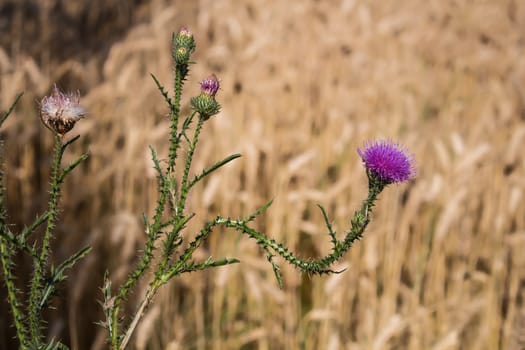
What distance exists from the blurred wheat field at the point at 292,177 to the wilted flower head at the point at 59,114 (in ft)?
3.65

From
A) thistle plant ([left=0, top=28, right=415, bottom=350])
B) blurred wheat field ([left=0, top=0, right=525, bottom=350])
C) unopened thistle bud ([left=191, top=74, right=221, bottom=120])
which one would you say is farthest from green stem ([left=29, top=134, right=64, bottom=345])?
blurred wheat field ([left=0, top=0, right=525, bottom=350])

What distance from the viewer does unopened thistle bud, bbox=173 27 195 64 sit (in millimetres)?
547

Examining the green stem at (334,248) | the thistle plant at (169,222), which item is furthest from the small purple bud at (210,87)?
the green stem at (334,248)

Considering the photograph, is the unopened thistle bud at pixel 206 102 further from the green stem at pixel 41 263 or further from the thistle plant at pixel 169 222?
the green stem at pixel 41 263

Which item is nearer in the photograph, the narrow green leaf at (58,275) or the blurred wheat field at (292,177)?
the narrow green leaf at (58,275)

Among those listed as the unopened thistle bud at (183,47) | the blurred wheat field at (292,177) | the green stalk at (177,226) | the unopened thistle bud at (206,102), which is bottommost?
the green stalk at (177,226)

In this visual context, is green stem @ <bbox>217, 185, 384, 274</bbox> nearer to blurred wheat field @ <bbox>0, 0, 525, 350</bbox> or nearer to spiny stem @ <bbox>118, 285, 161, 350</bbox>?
spiny stem @ <bbox>118, 285, 161, 350</bbox>

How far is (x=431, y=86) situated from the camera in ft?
10.5

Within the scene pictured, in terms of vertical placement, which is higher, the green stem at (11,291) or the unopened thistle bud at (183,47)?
the unopened thistle bud at (183,47)

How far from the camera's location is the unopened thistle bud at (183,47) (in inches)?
21.5

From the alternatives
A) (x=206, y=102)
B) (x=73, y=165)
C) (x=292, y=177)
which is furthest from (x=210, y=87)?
(x=292, y=177)

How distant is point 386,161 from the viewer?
0.59m

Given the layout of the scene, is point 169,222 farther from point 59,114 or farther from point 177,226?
point 59,114

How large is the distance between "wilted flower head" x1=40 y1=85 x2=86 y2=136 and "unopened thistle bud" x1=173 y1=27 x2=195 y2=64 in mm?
86
